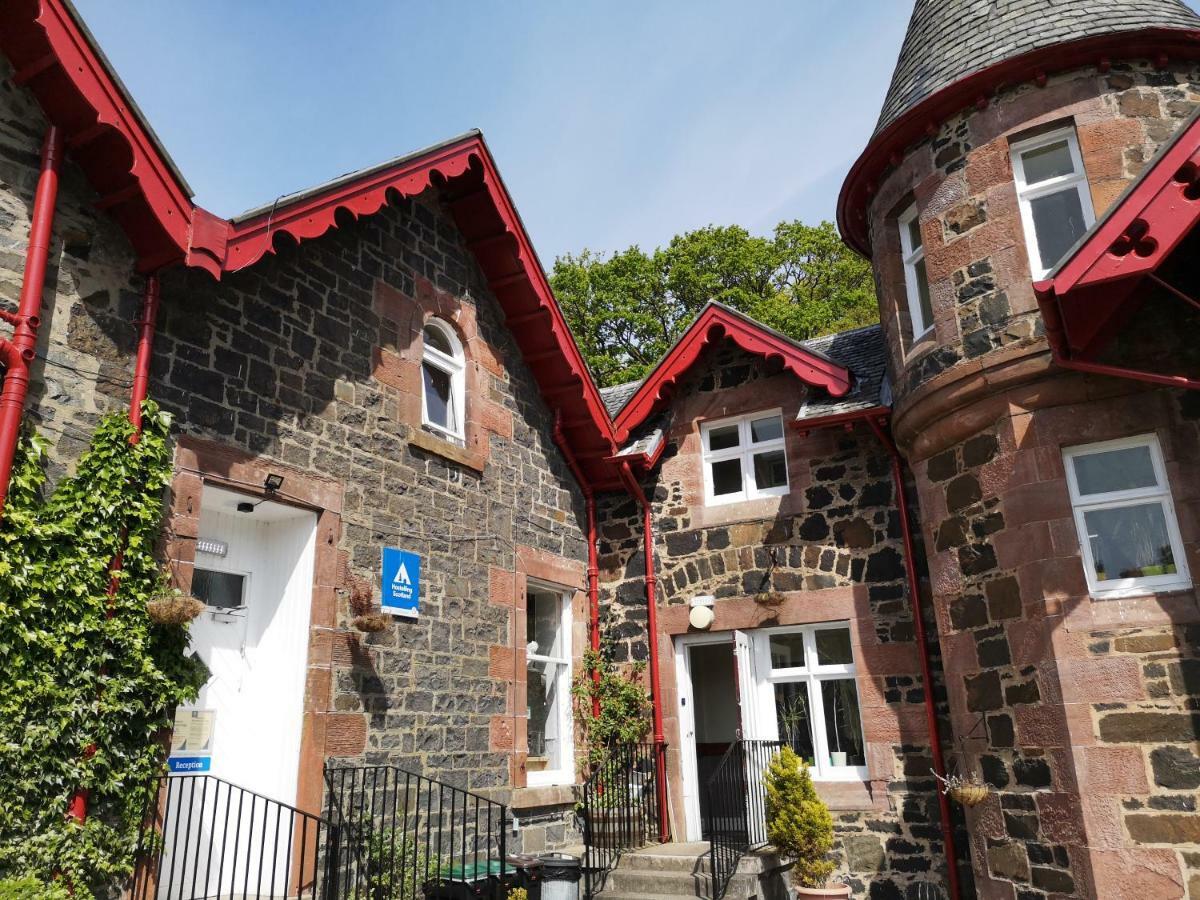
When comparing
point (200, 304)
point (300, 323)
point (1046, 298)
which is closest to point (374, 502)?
point (300, 323)

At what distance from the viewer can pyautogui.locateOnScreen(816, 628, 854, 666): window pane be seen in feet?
34.3

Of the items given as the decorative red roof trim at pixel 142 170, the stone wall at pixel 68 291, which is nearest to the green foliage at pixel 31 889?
the stone wall at pixel 68 291

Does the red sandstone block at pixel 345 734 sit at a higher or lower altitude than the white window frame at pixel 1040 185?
lower

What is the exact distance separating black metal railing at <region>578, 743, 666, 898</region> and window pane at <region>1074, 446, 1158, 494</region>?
5.41 meters

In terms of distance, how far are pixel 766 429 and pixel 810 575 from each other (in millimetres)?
2001

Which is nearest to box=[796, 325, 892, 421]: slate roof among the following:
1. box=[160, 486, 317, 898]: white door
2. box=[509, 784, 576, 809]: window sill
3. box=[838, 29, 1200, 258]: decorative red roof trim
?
box=[838, 29, 1200, 258]: decorative red roof trim

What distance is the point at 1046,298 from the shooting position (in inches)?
289

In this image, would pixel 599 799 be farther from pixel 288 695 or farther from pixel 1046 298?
pixel 1046 298

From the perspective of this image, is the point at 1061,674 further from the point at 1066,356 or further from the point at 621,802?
the point at 621,802

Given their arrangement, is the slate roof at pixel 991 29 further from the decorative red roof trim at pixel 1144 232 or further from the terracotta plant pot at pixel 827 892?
the terracotta plant pot at pixel 827 892

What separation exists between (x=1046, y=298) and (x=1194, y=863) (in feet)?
13.8

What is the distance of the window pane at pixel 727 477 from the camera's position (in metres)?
11.7

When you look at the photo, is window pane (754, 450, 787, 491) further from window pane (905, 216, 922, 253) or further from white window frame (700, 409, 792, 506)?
window pane (905, 216, 922, 253)

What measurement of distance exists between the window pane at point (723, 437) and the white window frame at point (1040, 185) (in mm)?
4234
